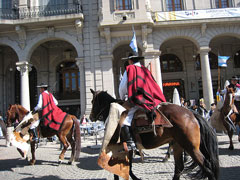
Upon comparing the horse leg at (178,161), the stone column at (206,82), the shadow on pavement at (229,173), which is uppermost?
the stone column at (206,82)

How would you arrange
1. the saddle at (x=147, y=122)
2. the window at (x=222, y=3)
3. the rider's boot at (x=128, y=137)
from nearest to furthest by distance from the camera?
the saddle at (x=147, y=122) < the rider's boot at (x=128, y=137) < the window at (x=222, y=3)

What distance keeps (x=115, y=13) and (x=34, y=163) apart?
12.8 meters

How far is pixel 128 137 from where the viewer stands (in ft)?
→ 13.1

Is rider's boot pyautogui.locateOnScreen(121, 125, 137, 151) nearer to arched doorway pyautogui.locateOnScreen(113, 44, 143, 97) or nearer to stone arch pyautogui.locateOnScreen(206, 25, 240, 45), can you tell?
stone arch pyautogui.locateOnScreen(206, 25, 240, 45)

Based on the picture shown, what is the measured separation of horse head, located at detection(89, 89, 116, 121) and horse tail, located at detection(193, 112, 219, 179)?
2.10 meters

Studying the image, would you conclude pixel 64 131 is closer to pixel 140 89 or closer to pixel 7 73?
pixel 140 89

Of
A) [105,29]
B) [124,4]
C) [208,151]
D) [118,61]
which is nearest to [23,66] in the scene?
[105,29]

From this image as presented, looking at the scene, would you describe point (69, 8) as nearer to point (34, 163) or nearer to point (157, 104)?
point (34, 163)

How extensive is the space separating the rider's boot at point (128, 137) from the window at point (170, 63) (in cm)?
1853

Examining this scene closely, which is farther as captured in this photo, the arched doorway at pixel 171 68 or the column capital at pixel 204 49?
the arched doorway at pixel 171 68

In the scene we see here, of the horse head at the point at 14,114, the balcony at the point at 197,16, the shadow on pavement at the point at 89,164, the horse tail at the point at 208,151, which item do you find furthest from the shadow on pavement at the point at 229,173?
the balcony at the point at 197,16

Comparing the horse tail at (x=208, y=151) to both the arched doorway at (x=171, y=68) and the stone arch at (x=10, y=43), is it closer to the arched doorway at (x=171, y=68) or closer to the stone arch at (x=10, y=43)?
the stone arch at (x=10, y=43)

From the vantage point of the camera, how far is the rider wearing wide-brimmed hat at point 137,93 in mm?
3961

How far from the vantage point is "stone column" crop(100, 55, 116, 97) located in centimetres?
1611
